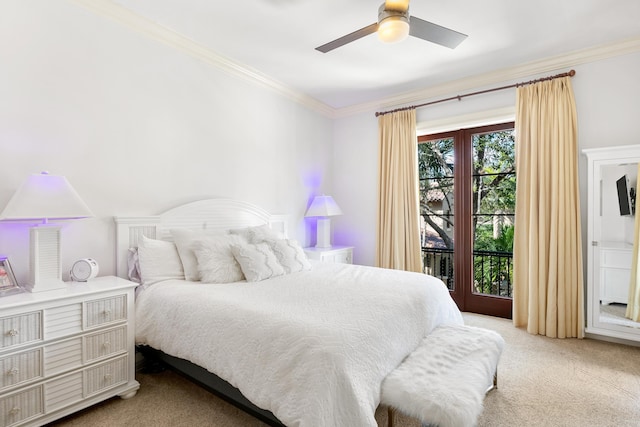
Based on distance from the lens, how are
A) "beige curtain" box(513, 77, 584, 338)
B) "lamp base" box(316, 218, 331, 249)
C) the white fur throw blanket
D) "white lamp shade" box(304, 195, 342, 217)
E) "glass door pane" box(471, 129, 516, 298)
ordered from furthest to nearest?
"lamp base" box(316, 218, 331, 249), "white lamp shade" box(304, 195, 342, 217), "glass door pane" box(471, 129, 516, 298), "beige curtain" box(513, 77, 584, 338), the white fur throw blanket

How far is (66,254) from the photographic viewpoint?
7.40ft

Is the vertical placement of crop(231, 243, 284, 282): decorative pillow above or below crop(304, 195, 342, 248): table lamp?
below

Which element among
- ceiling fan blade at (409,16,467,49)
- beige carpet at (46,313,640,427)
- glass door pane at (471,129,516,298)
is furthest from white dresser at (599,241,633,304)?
ceiling fan blade at (409,16,467,49)

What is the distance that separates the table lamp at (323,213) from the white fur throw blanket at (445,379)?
2299 mm

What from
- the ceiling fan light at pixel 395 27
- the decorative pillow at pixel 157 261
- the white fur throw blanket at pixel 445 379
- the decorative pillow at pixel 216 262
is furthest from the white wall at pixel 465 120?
the decorative pillow at pixel 157 261

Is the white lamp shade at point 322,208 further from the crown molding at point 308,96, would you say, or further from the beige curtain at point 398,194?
the crown molding at point 308,96

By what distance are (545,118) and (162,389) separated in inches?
161

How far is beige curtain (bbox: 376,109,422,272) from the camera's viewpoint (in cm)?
411

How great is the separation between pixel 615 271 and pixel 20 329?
4.28 metres

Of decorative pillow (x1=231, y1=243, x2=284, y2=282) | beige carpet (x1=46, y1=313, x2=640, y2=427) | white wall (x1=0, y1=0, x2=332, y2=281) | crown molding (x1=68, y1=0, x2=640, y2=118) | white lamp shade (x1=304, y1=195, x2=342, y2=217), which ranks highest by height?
crown molding (x1=68, y1=0, x2=640, y2=118)

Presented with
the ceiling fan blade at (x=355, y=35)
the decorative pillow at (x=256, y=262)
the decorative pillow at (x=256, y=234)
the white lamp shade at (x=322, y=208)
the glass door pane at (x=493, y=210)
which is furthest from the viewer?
the white lamp shade at (x=322, y=208)

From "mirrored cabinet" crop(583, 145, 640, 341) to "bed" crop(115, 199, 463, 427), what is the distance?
1.56 m

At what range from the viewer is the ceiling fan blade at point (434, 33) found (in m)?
2.05

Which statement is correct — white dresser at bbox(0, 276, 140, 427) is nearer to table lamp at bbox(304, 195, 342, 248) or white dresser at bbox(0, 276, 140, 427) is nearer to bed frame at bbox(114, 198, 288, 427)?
bed frame at bbox(114, 198, 288, 427)
